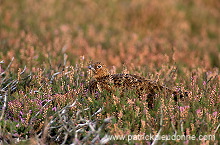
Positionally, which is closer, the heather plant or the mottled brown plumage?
the heather plant

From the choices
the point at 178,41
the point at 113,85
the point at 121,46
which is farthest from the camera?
the point at 178,41

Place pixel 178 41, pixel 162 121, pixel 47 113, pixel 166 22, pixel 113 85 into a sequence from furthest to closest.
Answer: pixel 166 22, pixel 178 41, pixel 113 85, pixel 47 113, pixel 162 121

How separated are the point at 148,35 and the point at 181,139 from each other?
6.83m

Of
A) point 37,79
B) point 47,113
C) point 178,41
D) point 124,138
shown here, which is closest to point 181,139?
point 124,138

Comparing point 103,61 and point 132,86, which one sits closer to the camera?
point 132,86

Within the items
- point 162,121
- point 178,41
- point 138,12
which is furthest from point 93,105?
point 138,12

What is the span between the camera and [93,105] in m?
3.16

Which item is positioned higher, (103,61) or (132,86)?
(103,61)

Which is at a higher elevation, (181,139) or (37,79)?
(37,79)

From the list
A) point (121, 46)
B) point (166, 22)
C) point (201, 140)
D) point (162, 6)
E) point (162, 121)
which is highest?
point (162, 6)

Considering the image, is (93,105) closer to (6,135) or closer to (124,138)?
(124,138)

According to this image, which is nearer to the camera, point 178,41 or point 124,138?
point 124,138

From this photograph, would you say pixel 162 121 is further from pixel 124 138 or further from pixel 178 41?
pixel 178 41

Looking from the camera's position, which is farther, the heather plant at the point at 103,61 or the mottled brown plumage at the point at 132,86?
the mottled brown plumage at the point at 132,86
